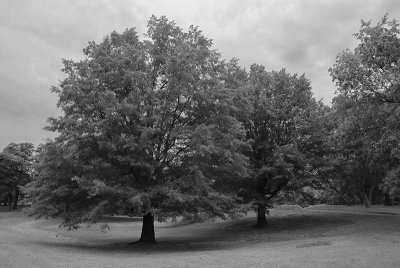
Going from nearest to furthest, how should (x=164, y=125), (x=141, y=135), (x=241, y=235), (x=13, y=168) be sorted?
(x=141, y=135) → (x=164, y=125) → (x=241, y=235) → (x=13, y=168)

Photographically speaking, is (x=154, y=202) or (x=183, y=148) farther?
(x=183, y=148)

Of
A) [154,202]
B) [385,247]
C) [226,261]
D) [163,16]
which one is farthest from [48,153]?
[385,247]

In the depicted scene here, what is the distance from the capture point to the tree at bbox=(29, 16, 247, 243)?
23172mm

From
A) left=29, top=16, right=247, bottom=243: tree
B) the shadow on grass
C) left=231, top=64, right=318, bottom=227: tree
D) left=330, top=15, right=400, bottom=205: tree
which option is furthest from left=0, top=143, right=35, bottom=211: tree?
left=330, top=15, right=400, bottom=205: tree

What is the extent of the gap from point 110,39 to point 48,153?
8662 millimetres

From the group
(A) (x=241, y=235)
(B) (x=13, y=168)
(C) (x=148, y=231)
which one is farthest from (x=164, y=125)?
(B) (x=13, y=168)

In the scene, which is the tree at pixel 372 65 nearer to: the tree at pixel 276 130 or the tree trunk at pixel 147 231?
the tree at pixel 276 130

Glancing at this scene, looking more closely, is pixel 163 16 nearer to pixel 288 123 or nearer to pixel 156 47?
pixel 156 47

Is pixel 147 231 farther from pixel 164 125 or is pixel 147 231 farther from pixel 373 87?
pixel 373 87

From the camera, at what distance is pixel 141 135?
22.7 meters

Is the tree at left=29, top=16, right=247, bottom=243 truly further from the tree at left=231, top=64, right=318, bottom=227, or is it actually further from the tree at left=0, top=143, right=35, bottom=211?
the tree at left=0, top=143, right=35, bottom=211

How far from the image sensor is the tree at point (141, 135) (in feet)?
76.0

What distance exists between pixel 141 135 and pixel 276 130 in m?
15.9

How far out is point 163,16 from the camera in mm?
27453
